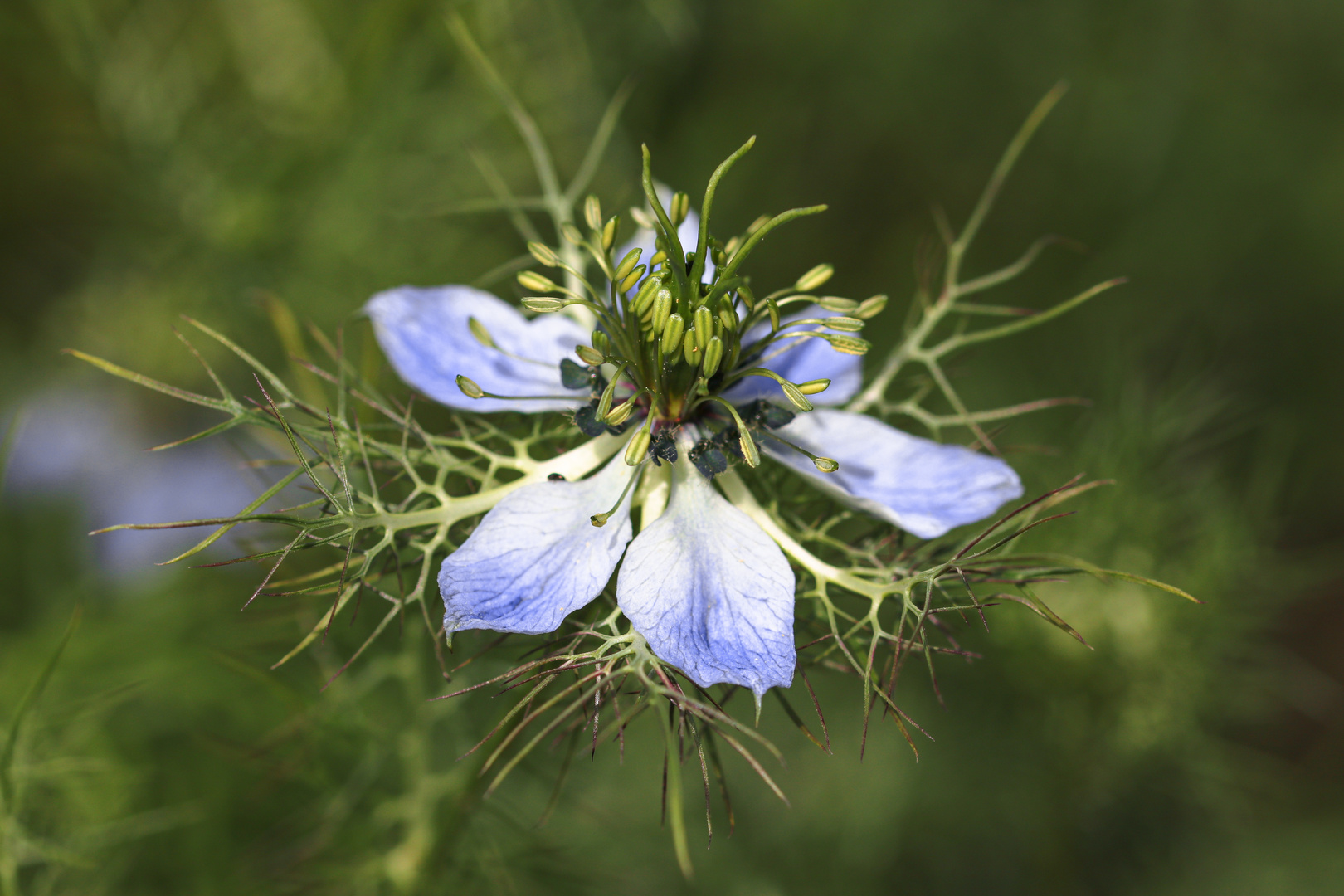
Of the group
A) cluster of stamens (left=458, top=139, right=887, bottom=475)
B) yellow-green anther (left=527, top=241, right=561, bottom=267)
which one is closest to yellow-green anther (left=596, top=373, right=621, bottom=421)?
cluster of stamens (left=458, top=139, right=887, bottom=475)

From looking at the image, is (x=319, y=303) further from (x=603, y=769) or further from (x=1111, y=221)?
(x=1111, y=221)

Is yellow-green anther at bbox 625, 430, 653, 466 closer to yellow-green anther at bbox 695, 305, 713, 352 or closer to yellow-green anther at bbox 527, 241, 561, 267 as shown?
yellow-green anther at bbox 695, 305, 713, 352

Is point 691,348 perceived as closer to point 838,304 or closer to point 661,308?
point 661,308

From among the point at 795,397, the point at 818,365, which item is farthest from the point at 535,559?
the point at 818,365

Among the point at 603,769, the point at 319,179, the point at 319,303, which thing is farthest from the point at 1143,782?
the point at 319,179

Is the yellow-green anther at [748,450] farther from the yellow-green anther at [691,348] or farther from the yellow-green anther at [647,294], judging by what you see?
the yellow-green anther at [647,294]

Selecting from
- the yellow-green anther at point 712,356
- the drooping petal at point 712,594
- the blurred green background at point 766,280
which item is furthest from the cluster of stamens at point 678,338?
the blurred green background at point 766,280
